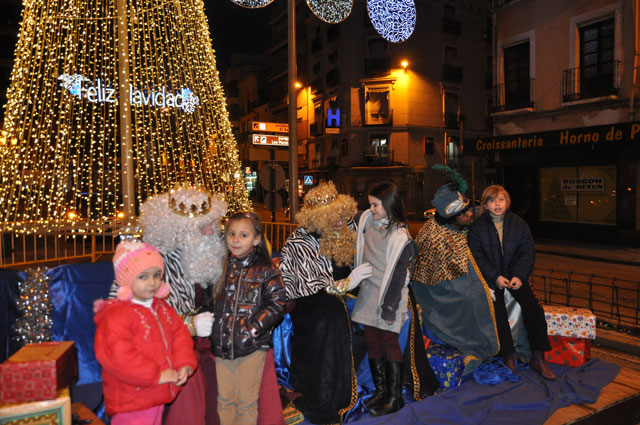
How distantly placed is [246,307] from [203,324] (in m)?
0.31

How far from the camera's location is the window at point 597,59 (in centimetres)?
1427

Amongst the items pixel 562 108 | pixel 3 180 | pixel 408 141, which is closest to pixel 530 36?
pixel 562 108

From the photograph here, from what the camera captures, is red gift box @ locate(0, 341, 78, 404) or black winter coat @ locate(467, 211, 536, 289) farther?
black winter coat @ locate(467, 211, 536, 289)

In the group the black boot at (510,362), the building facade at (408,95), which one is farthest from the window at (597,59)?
the building facade at (408,95)

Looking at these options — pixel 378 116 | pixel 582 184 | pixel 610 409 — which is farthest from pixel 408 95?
pixel 610 409

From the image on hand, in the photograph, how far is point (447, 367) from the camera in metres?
4.23

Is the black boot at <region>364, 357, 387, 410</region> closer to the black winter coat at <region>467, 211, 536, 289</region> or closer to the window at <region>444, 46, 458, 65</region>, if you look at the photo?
the black winter coat at <region>467, 211, 536, 289</region>

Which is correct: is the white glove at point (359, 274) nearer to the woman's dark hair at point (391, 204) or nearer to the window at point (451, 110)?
the woman's dark hair at point (391, 204)

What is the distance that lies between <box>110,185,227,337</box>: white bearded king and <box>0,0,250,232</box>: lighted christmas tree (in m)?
2.58

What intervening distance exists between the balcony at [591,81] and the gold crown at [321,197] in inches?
539

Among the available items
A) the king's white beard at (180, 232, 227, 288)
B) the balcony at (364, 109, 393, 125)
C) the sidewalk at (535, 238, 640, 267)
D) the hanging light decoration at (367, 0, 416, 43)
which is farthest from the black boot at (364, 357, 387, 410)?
the balcony at (364, 109, 393, 125)

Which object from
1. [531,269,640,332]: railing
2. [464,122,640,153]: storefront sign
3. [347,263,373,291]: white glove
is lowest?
[531,269,640,332]: railing

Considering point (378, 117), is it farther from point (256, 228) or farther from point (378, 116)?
point (256, 228)

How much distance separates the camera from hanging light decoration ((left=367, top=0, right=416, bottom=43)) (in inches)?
267
